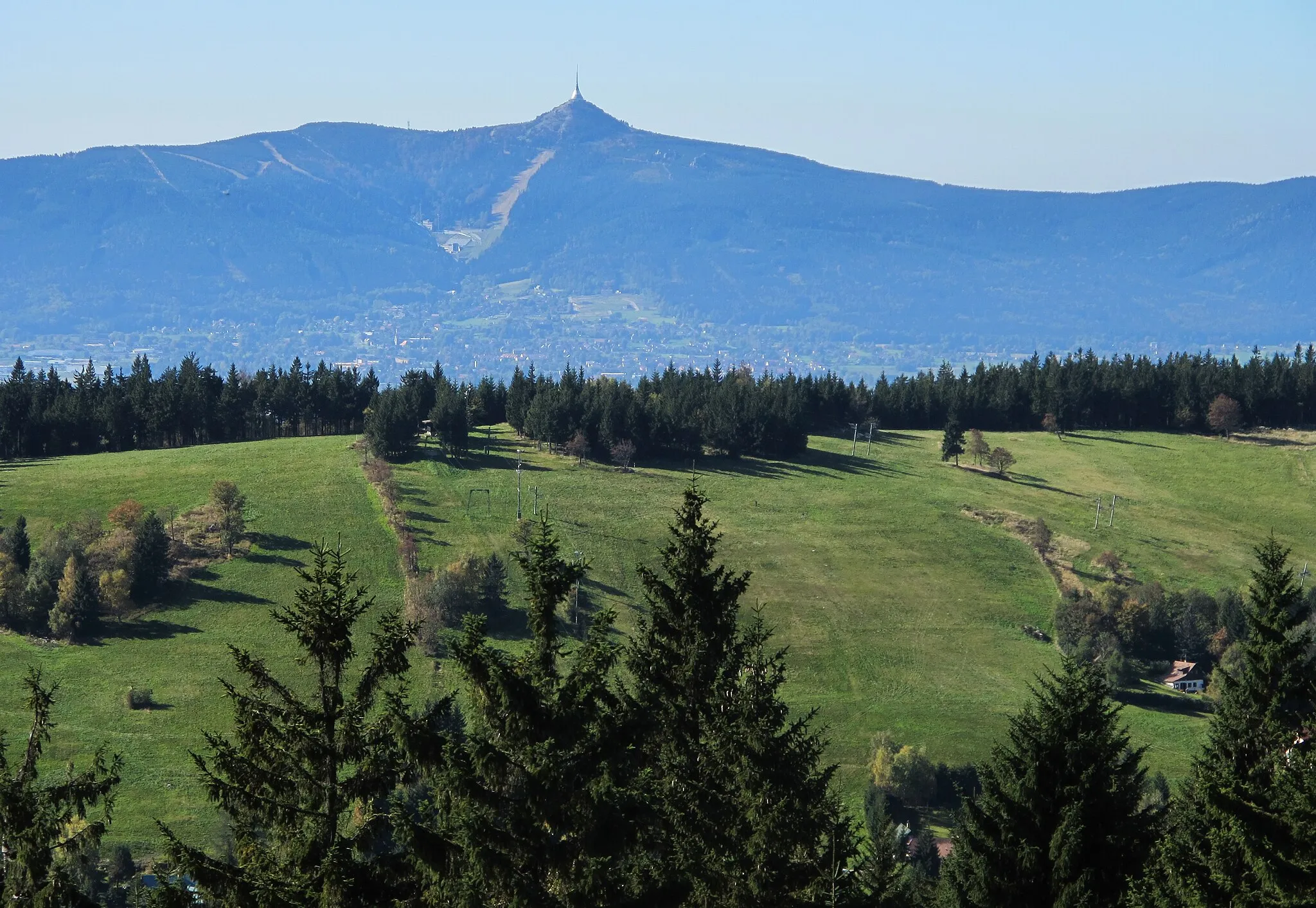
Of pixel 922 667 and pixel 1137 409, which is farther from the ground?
pixel 1137 409

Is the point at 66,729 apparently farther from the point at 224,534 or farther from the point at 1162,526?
the point at 1162,526

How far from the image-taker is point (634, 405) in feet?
485

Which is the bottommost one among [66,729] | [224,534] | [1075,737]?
[66,729]

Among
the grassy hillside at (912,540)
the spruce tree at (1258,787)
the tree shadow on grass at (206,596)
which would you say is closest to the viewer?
the spruce tree at (1258,787)

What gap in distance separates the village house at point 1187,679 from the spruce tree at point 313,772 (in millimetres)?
99083

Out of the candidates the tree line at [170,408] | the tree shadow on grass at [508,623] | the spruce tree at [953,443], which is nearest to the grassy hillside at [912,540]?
the spruce tree at [953,443]

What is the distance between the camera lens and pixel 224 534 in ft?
378

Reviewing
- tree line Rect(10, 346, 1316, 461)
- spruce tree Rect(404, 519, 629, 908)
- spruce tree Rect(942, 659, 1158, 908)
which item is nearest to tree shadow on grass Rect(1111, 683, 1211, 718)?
tree line Rect(10, 346, 1316, 461)

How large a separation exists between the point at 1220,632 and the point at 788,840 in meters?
98.0

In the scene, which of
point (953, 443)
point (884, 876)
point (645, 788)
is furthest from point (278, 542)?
point (645, 788)

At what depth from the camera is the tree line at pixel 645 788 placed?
61.5 ft

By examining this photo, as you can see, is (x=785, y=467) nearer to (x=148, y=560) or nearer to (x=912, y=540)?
(x=912, y=540)

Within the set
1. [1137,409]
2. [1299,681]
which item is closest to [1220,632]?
[1137,409]

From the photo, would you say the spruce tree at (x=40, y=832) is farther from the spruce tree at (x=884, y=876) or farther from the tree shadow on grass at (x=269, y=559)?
the tree shadow on grass at (x=269, y=559)
